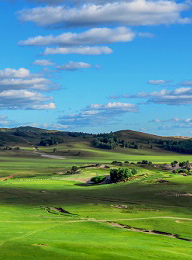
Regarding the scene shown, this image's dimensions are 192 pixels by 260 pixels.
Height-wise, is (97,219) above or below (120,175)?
below

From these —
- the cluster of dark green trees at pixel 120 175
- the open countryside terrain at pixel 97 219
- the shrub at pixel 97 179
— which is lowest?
the open countryside terrain at pixel 97 219

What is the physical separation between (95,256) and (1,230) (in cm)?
1924

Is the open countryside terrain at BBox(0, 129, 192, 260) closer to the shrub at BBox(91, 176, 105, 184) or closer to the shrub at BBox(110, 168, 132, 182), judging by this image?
the shrub at BBox(110, 168, 132, 182)

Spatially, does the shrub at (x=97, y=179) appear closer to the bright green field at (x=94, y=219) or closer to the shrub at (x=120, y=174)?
the bright green field at (x=94, y=219)

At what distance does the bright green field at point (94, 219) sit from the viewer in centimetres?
4884

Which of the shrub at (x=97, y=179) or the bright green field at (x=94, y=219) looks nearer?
the bright green field at (x=94, y=219)

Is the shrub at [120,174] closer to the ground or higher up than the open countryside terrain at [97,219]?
higher up

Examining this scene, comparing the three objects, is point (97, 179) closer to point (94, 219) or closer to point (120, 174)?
point (120, 174)

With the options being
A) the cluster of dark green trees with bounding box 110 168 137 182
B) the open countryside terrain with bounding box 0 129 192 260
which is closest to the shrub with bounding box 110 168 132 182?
the cluster of dark green trees with bounding box 110 168 137 182

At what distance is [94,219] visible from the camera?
76750 mm

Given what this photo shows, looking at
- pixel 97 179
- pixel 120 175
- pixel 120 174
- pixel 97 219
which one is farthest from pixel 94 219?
pixel 97 179

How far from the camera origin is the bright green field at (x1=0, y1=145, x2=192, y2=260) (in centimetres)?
4884

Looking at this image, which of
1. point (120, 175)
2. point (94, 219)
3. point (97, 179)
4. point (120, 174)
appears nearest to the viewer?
point (94, 219)

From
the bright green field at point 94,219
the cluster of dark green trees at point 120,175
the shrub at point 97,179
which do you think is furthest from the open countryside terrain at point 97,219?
the shrub at point 97,179
